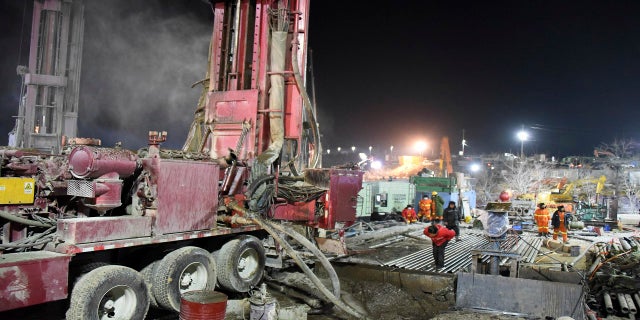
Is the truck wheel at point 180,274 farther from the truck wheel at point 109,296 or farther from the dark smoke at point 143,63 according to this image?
the dark smoke at point 143,63

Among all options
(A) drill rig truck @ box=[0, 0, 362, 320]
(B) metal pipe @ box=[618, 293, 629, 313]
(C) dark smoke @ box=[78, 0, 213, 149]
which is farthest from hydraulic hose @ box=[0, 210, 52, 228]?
(C) dark smoke @ box=[78, 0, 213, 149]

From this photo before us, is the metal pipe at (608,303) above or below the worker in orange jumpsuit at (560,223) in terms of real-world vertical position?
below

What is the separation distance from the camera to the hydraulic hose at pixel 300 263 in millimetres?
6445

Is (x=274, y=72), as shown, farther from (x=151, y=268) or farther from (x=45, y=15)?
(x=45, y=15)

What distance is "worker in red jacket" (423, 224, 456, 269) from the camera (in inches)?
366

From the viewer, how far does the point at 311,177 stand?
948cm

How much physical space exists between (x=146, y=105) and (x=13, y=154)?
15.1 m

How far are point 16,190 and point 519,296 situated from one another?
279 inches

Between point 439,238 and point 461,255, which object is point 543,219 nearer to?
point 461,255

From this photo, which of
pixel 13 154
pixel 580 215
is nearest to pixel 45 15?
pixel 13 154

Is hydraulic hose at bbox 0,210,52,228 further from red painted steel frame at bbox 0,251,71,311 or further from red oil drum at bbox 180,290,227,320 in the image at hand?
red oil drum at bbox 180,290,227,320

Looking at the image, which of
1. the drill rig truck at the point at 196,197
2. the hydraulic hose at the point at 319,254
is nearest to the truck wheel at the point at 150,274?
the drill rig truck at the point at 196,197

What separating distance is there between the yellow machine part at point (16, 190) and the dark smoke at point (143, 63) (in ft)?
38.4

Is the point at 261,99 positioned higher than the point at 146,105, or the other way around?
the point at 146,105
